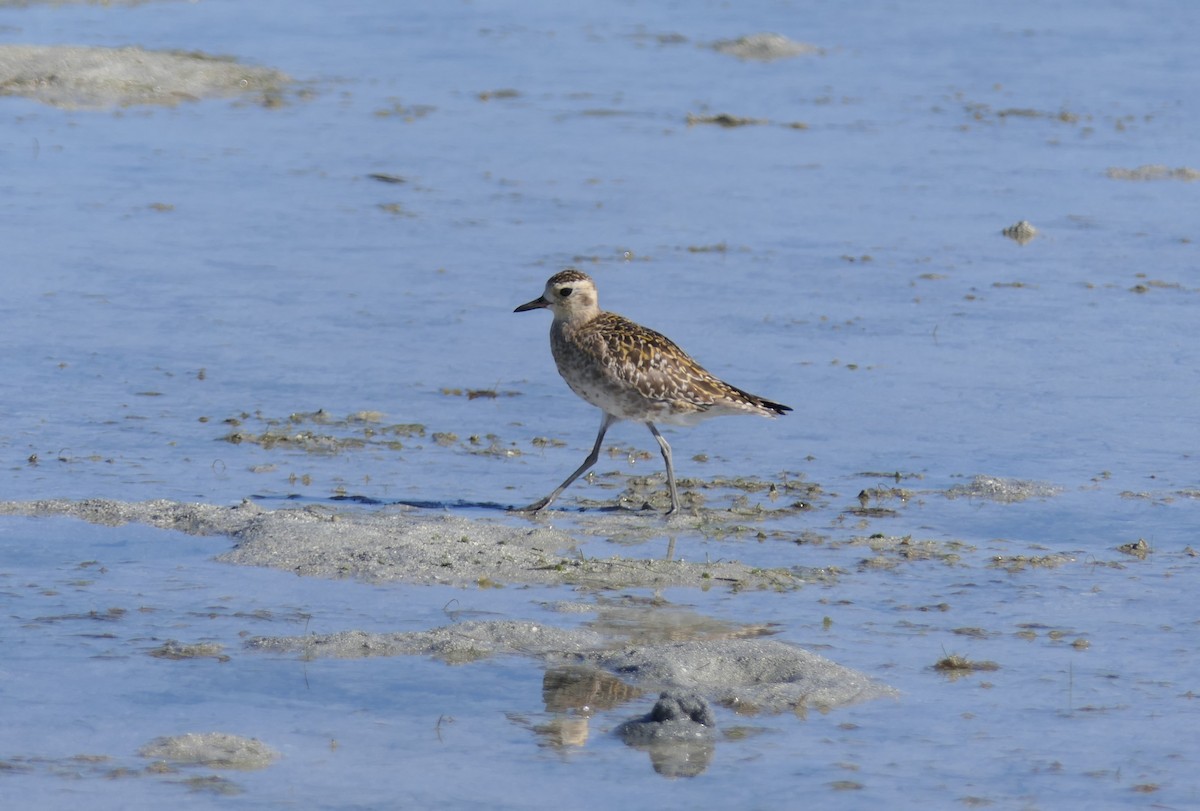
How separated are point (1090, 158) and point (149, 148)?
8.71 m

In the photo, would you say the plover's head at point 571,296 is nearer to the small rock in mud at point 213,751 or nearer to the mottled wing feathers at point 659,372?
the mottled wing feathers at point 659,372

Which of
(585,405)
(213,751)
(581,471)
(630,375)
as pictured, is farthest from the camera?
(585,405)

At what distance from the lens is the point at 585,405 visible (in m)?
11.3

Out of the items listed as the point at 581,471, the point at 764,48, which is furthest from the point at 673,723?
the point at 764,48

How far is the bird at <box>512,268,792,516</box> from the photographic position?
955 cm

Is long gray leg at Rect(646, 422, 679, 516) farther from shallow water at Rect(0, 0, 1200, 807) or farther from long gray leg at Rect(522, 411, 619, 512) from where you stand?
long gray leg at Rect(522, 411, 619, 512)

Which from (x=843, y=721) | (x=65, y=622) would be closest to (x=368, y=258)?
(x=65, y=622)

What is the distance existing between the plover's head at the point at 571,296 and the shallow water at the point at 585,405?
807 mm

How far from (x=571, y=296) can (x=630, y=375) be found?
701 millimetres

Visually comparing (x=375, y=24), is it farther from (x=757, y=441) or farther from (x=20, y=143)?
(x=757, y=441)

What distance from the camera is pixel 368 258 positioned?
13.8 m

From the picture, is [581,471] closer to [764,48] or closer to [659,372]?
[659,372]

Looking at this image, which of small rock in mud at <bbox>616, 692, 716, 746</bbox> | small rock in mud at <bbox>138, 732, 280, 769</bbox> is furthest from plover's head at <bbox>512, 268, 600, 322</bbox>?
small rock in mud at <bbox>138, 732, 280, 769</bbox>

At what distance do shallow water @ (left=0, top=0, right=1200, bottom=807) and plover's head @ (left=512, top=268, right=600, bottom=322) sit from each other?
2.65 feet
